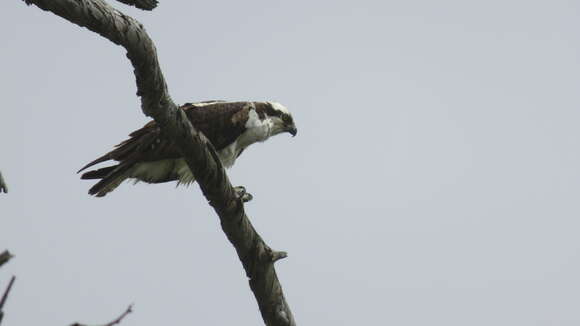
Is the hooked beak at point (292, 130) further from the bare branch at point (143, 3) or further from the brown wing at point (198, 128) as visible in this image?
the bare branch at point (143, 3)

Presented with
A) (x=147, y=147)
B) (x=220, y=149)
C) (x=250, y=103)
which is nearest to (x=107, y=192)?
(x=147, y=147)

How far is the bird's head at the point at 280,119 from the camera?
8.43m

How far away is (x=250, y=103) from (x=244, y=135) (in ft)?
1.31

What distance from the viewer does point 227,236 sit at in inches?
185

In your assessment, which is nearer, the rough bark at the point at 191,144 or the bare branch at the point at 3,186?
the bare branch at the point at 3,186

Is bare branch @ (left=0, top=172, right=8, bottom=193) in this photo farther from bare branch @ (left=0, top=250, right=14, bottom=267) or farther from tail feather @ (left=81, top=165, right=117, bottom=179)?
tail feather @ (left=81, top=165, right=117, bottom=179)

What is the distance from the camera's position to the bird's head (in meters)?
8.43

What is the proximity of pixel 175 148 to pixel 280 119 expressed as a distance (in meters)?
2.69

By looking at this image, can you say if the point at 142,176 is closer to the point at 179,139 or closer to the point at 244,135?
the point at 244,135

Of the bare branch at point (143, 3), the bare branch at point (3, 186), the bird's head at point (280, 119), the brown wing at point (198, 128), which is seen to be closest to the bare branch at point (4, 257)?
the bare branch at point (3, 186)

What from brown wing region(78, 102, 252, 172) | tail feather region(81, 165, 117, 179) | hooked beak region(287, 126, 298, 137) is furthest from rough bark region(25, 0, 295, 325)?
hooked beak region(287, 126, 298, 137)

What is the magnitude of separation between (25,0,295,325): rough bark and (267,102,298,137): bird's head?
3814mm

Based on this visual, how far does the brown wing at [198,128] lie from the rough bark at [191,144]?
1.88 m

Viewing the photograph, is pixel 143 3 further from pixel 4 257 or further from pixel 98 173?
pixel 98 173
